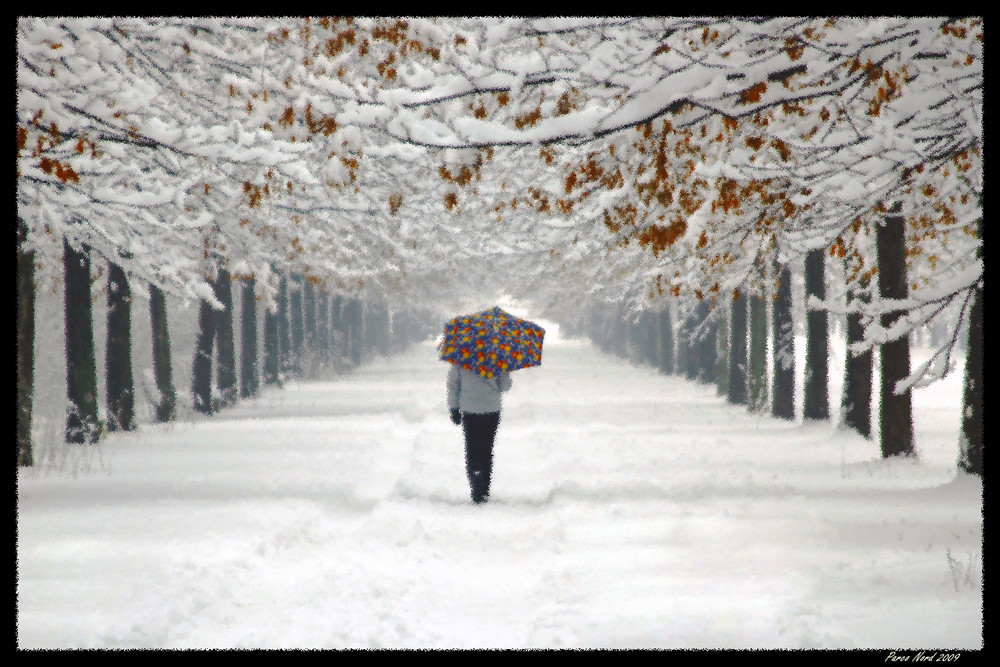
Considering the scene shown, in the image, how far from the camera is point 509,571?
7594mm

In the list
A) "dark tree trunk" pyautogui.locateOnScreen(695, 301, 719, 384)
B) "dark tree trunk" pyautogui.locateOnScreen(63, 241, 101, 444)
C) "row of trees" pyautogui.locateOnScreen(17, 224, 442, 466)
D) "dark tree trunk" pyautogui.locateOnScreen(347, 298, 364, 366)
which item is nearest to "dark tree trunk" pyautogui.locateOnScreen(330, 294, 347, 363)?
"row of trees" pyautogui.locateOnScreen(17, 224, 442, 466)

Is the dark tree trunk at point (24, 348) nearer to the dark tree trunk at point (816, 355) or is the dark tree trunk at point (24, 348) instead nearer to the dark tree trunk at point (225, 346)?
the dark tree trunk at point (225, 346)

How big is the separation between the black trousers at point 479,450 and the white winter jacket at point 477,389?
0.08 meters

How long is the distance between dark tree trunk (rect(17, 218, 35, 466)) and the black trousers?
5577 millimetres

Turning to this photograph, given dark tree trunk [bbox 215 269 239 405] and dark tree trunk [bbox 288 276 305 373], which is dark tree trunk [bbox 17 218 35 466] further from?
dark tree trunk [bbox 288 276 305 373]

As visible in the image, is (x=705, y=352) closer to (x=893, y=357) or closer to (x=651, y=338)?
(x=651, y=338)

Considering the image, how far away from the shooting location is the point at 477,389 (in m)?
10.5

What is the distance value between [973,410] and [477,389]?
5.44 meters

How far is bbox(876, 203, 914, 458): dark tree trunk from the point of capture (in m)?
13.0

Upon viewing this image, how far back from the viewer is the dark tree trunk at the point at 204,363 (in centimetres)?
2198

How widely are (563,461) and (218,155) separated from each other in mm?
7161

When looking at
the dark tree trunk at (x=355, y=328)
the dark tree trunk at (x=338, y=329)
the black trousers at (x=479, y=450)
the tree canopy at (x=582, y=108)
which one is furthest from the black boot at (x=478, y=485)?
the dark tree trunk at (x=355, y=328)
